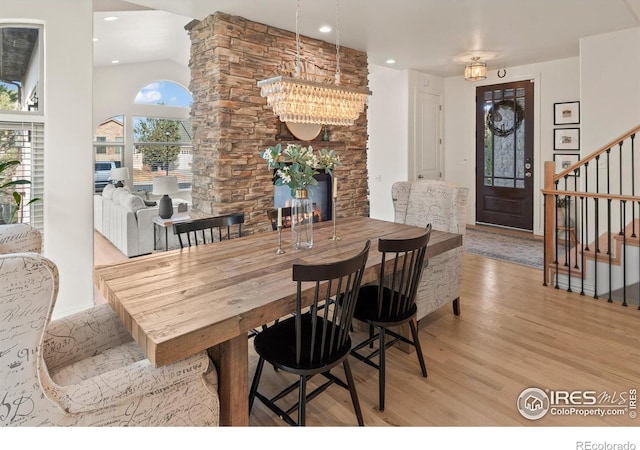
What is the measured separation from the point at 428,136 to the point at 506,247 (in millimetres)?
2285

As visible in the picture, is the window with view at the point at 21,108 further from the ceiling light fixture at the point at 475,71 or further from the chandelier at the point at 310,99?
the ceiling light fixture at the point at 475,71

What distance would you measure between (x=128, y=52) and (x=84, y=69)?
4465mm

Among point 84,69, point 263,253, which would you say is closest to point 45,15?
point 84,69

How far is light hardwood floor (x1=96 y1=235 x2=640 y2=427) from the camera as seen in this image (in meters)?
2.12

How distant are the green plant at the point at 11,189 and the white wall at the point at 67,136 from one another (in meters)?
0.19

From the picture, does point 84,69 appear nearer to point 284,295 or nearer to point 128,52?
point 284,295

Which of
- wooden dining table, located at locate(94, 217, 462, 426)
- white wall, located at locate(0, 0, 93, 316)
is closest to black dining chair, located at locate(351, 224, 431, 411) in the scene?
wooden dining table, located at locate(94, 217, 462, 426)

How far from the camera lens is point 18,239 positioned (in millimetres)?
1743

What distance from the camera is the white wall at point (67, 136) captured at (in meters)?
3.14

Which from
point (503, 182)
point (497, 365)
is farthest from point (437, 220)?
point (503, 182)

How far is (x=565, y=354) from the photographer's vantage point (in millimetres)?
2719

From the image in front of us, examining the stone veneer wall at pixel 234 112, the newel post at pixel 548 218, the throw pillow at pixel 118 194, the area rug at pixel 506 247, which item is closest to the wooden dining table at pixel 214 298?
the stone veneer wall at pixel 234 112

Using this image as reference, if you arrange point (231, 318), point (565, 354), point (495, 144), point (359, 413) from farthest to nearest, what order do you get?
point (495, 144) → point (565, 354) → point (359, 413) → point (231, 318)

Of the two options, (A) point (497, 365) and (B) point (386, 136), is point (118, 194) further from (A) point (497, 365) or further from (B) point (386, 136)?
(A) point (497, 365)
